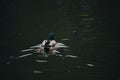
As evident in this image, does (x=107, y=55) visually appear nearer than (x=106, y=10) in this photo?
Yes

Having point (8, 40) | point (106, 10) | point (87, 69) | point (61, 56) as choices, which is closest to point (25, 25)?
point (8, 40)

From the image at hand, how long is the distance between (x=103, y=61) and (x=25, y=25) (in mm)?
15771

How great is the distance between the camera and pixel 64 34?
33.4 m

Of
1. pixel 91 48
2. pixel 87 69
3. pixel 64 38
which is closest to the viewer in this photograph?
pixel 87 69

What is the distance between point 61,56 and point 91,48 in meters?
2.98

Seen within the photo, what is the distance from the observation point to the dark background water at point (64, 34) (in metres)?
23.7

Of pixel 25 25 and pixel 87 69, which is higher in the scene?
pixel 25 25

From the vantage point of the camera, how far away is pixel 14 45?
97.6 ft

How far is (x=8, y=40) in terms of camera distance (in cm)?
3192

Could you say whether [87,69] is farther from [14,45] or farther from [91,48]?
[14,45]

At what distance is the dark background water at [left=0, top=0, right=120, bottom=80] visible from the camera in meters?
23.7

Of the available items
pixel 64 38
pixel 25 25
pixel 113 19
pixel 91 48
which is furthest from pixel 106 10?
pixel 91 48

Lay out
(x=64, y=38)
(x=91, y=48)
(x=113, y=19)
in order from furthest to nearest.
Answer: (x=113, y=19)
(x=64, y=38)
(x=91, y=48)

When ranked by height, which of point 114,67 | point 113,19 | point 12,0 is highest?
point 12,0
